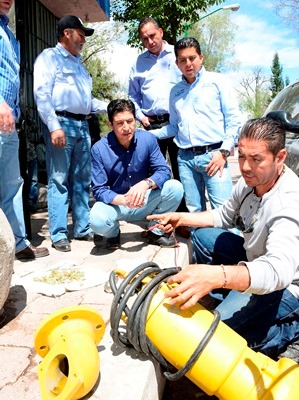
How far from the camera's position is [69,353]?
1.75 metres

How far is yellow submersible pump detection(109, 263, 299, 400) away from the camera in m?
1.80

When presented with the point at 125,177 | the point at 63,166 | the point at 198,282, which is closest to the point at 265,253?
the point at 198,282

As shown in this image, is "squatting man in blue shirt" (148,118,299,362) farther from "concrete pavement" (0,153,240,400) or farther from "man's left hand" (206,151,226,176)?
"man's left hand" (206,151,226,176)

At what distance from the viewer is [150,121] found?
171 inches

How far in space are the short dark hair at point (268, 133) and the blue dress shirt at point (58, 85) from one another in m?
1.90

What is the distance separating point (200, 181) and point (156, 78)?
113cm

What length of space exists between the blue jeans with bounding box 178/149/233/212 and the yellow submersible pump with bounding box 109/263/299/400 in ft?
5.98

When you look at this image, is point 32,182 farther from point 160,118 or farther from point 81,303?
point 81,303

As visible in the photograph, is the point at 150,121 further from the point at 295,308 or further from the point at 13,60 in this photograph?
the point at 295,308

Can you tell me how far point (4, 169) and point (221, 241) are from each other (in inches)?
65.8

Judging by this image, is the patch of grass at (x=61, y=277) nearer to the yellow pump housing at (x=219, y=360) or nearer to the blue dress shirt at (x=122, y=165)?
the blue dress shirt at (x=122, y=165)

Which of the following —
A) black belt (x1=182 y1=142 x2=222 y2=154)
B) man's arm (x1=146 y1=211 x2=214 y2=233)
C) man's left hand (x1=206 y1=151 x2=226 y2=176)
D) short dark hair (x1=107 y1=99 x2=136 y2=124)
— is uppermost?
short dark hair (x1=107 y1=99 x2=136 y2=124)

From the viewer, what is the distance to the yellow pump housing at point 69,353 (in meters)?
1.72

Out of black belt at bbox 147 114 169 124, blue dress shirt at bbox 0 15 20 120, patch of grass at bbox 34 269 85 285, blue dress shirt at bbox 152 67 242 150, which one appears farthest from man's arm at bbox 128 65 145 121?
patch of grass at bbox 34 269 85 285
